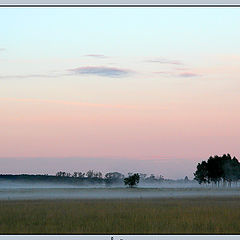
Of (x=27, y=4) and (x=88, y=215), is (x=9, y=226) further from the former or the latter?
(x=27, y=4)

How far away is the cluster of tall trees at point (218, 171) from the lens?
116 metres

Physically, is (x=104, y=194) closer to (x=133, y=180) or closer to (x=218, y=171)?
(x=133, y=180)

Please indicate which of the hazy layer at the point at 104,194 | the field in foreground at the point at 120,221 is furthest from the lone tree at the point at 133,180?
the field in foreground at the point at 120,221

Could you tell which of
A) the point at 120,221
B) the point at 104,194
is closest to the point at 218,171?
the point at 104,194

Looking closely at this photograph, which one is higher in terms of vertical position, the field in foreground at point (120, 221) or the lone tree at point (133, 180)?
the lone tree at point (133, 180)

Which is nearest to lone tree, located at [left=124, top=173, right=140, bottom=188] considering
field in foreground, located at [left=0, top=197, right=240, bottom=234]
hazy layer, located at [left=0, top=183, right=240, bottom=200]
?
hazy layer, located at [left=0, top=183, right=240, bottom=200]

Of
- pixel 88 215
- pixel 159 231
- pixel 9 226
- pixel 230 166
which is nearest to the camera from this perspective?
pixel 159 231

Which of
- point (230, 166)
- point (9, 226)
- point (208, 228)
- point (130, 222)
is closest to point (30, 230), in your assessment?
point (9, 226)

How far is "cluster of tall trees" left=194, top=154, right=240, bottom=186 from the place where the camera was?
379 ft

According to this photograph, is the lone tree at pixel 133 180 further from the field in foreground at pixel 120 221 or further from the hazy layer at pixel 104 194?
the field in foreground at pixel 120 221
